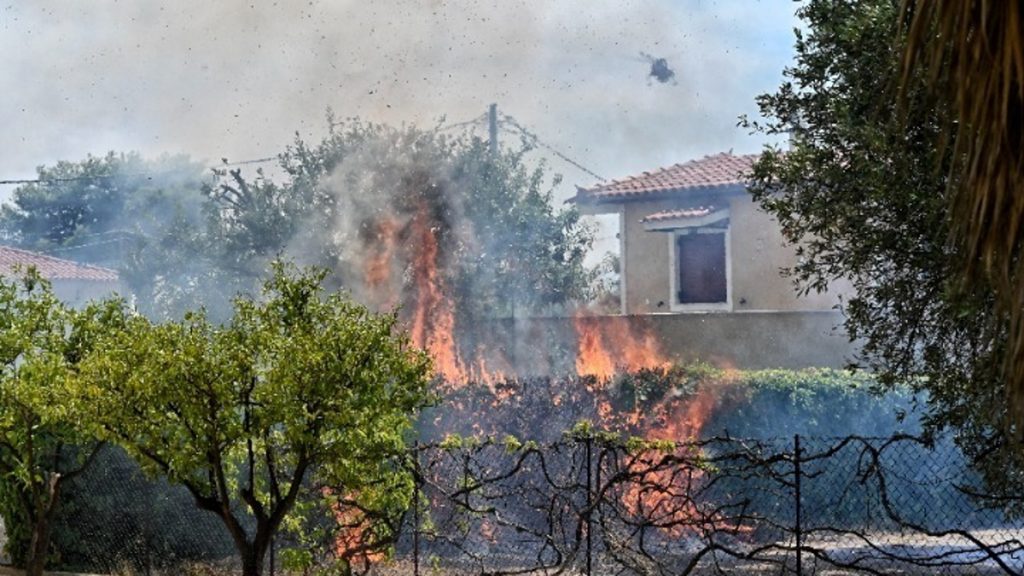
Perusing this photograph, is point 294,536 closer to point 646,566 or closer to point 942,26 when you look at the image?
point 646,566

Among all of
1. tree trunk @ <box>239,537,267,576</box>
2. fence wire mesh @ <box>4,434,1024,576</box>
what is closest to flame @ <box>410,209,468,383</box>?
fence wire mesh @ <box>4,434,1024,576</box>

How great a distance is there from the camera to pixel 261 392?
8.70 metres

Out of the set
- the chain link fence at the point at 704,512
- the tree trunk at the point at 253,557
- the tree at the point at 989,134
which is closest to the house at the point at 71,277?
the chain link fence at the point at 704,512

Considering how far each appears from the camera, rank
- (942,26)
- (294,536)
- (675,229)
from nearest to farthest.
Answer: (942,26) < (294,536) < (675,229)

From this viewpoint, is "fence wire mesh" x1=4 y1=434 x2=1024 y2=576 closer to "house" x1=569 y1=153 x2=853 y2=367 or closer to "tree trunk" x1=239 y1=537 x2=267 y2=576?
"tree trunk" x1=239 y1=537 x2=267 y2=576

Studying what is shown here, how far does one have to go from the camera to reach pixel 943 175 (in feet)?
25.8

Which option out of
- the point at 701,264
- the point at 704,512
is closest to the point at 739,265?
the point at 701,264

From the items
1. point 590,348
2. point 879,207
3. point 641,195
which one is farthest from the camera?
point 641,195

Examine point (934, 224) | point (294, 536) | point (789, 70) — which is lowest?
point (294, 536)

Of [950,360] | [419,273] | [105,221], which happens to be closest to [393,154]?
[419,273]

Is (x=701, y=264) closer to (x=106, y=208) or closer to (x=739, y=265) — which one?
(x=739, y=265)

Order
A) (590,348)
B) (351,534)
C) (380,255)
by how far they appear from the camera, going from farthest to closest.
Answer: (380,255) → (590,348) → (351,534)

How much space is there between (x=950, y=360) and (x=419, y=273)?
57.3 feet

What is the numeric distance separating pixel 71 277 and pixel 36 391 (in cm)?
3434
